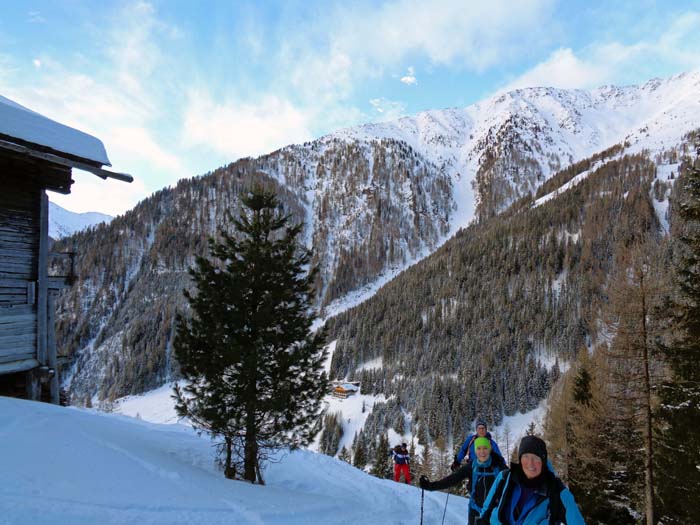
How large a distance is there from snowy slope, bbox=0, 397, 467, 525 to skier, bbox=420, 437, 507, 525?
258cm

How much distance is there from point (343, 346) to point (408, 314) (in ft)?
77.0

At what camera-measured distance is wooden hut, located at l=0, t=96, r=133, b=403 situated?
8914 millimetres

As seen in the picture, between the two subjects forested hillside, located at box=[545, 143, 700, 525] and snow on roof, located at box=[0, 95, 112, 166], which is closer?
snow on roof, located at box=[0, 95, 112, 166]

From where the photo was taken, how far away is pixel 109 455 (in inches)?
238

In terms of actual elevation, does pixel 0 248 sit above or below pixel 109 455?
above

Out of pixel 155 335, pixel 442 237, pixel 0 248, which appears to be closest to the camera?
pixel 0 248

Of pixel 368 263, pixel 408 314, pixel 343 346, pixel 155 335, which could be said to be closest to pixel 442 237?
pixel 368 263

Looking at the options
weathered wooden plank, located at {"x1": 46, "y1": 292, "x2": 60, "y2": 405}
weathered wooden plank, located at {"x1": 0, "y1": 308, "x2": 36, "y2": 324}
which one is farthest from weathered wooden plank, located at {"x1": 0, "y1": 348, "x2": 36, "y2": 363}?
weathered wooden plank, located at {"x1": 0, "y1": 308, "x2": 36, "y2": 324}

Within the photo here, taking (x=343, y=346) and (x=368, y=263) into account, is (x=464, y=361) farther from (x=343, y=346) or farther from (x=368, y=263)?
(x=368, y=263)

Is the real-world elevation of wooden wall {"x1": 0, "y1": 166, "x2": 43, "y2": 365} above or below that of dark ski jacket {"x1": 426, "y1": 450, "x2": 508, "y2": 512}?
above

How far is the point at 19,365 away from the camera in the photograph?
9250 mm

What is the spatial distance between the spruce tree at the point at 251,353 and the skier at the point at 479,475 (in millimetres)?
4443

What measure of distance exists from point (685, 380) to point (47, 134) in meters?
16.1

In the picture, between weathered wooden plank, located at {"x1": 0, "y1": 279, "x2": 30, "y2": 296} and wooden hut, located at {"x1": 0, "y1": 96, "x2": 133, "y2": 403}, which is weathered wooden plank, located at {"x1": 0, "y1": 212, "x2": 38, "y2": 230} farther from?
weathered wooden plank, located at {"x1": 0, "y1": 279, "x2": 30, "y2": 296}
